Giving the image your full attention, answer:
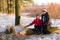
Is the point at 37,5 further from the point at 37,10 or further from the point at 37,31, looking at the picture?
the point at 37,31

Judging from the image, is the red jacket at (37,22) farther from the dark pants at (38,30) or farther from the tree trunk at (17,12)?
the tree trunk at (17,12)

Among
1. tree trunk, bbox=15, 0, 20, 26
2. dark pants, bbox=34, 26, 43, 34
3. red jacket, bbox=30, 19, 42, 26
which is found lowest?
dark pants, bbox=34, 26, 43, 34

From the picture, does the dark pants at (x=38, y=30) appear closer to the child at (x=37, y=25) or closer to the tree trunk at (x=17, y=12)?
the child at (x=37, y=25)

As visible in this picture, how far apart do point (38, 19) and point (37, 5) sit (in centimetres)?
19

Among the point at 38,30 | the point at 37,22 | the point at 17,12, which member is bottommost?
the point at 38,30

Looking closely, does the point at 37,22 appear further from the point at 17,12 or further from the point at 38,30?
the point at 17,12

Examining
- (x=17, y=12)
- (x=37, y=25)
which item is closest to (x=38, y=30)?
(x=37, y=25)

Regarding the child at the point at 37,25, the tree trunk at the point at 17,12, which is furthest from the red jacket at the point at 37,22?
the tree trunk at the point at 17,12

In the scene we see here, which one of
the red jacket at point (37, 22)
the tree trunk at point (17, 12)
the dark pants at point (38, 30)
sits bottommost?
the dark pants at point (38, 30)

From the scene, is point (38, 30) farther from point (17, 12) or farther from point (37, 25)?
point (17, 12)

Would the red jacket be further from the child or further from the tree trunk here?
the tree trunk

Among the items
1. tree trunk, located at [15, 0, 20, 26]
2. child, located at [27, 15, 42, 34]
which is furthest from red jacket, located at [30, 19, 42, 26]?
tree trunk, located at [15, 0, 20, 26]

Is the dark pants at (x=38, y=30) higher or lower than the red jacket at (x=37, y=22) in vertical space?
lower

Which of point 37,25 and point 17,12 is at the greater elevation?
point 17,12
